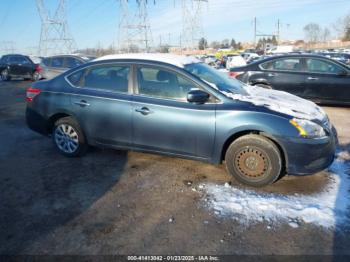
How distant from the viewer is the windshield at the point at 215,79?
4.05m

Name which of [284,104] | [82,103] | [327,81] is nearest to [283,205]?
[284,104]

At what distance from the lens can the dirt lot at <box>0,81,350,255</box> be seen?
105 inches

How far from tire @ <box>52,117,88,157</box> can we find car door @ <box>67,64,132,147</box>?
0.15m

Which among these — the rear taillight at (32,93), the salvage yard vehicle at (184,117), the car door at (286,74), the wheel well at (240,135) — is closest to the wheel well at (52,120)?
the salvage yard vehicle at (184,117)

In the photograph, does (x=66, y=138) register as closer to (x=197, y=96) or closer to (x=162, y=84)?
(x=162, y=84)

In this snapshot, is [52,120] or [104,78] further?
[52,120]

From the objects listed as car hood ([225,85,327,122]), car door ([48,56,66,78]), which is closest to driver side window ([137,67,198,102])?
car hood ([225,85,327,122])

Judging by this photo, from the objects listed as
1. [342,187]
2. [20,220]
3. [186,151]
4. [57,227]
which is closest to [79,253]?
[57,227]

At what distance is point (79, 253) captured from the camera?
8.48 feet

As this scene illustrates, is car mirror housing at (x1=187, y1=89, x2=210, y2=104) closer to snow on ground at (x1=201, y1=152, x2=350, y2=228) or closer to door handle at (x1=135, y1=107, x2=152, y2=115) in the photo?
door handle at (x1=135, y1=107, x2=152, y2=115)

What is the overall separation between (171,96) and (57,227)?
209cm

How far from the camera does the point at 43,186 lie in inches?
151

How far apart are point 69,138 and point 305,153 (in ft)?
11.4

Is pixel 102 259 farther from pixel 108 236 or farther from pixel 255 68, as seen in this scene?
pixel 255 68
